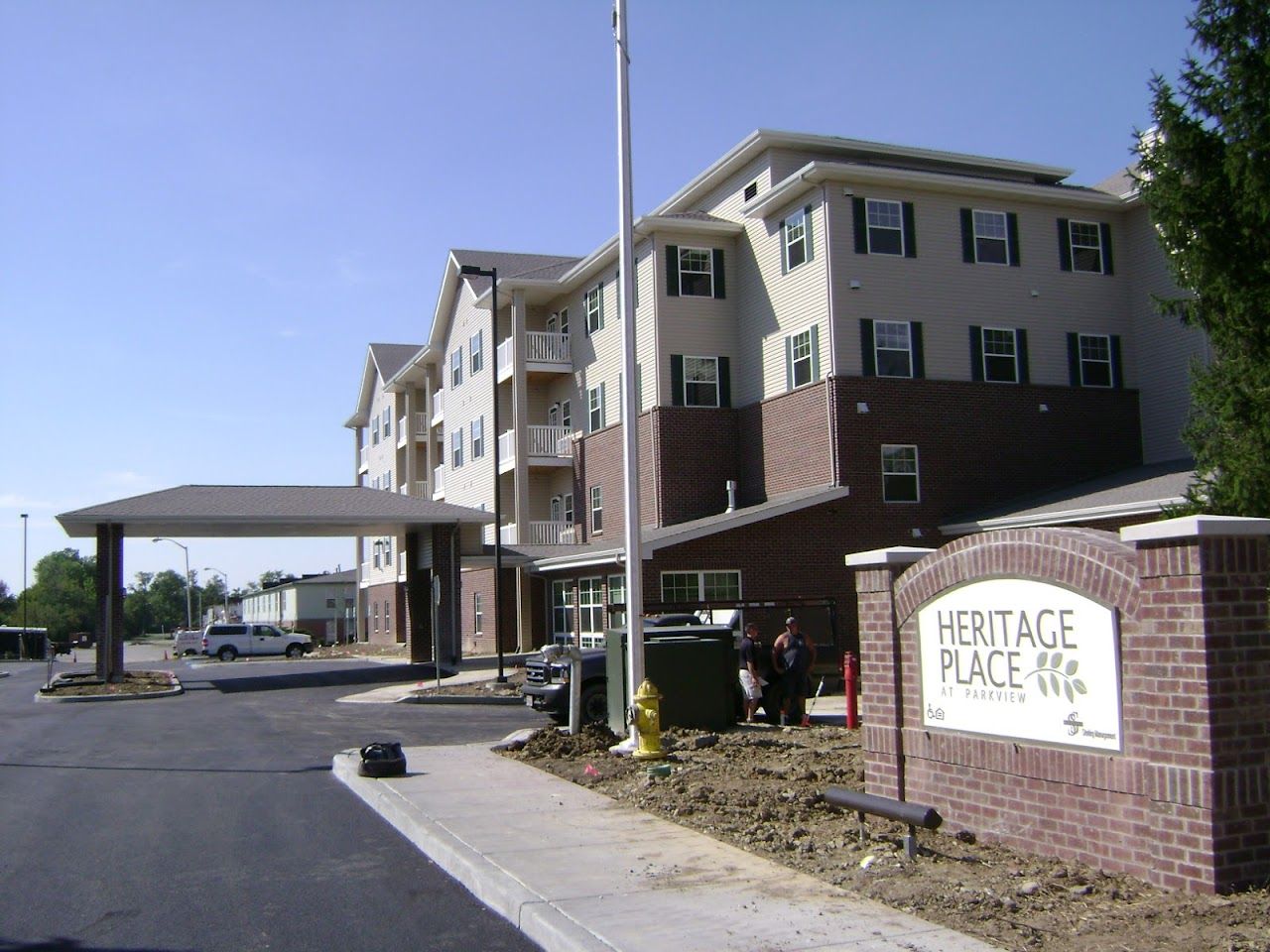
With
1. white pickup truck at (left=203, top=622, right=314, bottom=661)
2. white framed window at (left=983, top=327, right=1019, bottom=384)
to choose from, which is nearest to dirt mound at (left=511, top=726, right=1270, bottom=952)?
white framed window at (left=983, top=327, right=1019, bottom=384)

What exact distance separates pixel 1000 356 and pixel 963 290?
2.01 m

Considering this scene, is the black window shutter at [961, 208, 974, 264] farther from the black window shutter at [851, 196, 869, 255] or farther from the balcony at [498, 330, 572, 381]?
the balcony at [498, 330, 572, 381]

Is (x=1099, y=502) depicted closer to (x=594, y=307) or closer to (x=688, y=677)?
(x=688, y=677)

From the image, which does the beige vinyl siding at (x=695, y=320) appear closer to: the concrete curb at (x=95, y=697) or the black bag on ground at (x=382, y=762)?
the concrete curb at (x=95, y=697)

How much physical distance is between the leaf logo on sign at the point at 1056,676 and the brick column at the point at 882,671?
153 cm

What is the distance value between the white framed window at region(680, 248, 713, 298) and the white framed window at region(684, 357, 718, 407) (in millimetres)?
1919

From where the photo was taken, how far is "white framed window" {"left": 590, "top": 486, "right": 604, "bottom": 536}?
39.2 meters

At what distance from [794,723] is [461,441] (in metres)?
32.4

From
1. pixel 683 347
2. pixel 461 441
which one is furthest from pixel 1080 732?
pixel 461 441

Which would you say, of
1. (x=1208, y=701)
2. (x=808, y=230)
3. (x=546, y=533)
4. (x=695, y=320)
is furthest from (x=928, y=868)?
(x=546, y=533)

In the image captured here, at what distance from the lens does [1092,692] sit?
780cm

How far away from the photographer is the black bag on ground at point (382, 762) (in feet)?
45.4

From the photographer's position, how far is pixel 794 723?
18844 mm

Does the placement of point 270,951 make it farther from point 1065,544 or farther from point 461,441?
point 461,441
